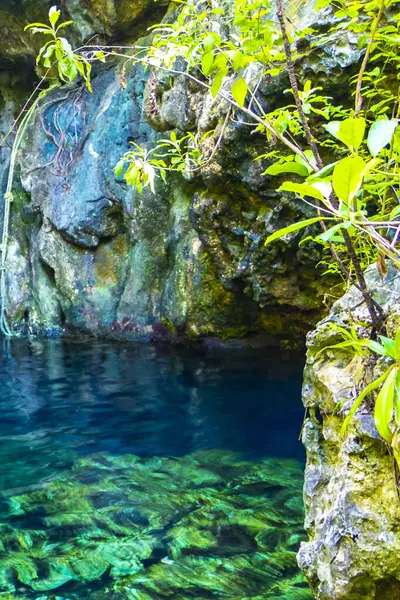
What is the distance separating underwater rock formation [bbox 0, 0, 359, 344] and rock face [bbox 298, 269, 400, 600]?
3444 millimetres

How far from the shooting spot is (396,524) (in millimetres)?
1601

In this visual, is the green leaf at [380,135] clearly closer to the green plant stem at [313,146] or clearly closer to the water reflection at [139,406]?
the green plant stem at [313,146]

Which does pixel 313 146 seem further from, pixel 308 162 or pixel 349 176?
pixel 349 176

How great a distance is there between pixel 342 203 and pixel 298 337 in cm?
671

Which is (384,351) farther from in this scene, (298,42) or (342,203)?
(298,42)

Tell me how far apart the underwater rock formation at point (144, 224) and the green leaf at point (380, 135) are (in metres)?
3.87

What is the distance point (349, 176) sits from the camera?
3.06 feet

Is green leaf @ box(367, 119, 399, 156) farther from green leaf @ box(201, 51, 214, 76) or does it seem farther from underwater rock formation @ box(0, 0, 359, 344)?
underwater rock formation @ box(0, 0, 359, 344)

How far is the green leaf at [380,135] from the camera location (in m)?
0.99

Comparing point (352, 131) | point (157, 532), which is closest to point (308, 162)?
point (352, 131)

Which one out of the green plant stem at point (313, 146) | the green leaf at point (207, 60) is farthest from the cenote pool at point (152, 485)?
the green leaf at point (207, 60)

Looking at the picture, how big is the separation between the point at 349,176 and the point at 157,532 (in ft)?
9.00

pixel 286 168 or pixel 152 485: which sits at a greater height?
pixel 286 168

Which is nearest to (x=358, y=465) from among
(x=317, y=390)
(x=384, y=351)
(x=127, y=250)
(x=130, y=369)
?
(x=317, y=390)
